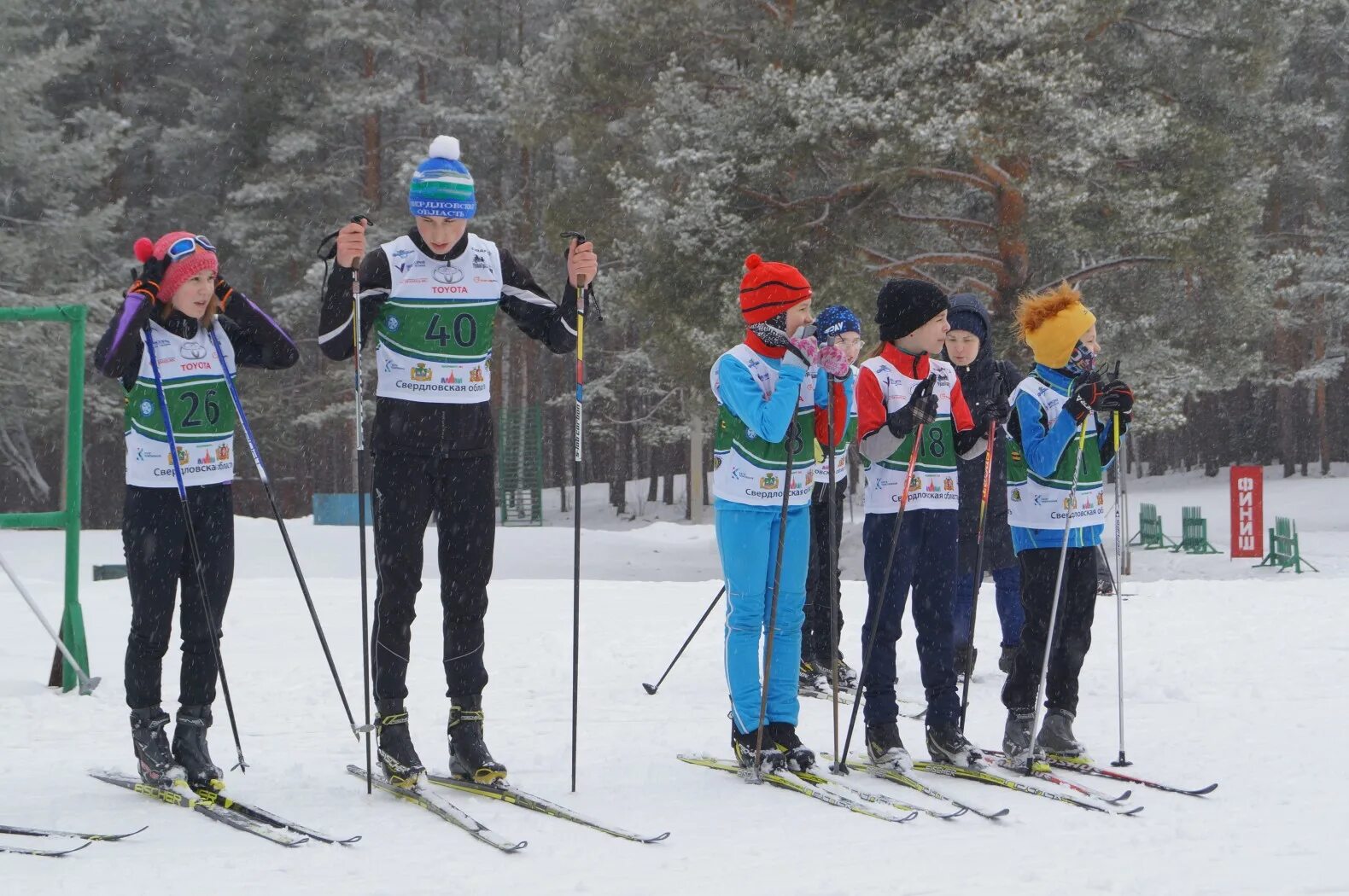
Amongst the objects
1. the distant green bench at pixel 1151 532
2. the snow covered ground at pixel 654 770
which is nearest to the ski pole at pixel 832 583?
the snow covered ground at pixel 654 770

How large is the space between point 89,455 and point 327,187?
916cm

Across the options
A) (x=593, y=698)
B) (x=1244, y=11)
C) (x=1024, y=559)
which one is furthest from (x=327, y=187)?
(x=1024, y=559)

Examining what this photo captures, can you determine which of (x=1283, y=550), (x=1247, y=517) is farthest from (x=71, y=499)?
(x=1283, y=550)

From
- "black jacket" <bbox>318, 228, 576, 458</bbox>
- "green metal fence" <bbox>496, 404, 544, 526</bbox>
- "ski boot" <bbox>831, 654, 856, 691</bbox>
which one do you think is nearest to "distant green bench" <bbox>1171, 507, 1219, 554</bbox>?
"green metal fence" <bbox>496, 404, 544, 526</bbox>

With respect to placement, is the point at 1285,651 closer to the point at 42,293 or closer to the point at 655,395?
the point at 42,293

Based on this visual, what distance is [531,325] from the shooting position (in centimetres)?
507

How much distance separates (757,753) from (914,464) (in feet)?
4.09

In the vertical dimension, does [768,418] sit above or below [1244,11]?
below

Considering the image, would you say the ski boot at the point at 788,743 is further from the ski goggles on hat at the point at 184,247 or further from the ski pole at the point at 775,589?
the ski goggles on hat at the point at 184,247

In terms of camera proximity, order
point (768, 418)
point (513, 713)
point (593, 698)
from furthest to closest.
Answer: point (593, 698) → point (513, 713) → point (768, 418)

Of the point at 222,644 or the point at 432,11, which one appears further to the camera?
the point at 432,11

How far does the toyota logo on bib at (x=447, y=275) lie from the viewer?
4.67 m

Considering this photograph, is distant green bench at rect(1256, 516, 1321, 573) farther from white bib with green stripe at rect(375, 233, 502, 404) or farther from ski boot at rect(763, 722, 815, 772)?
white bib with green stripe at rect(375, 233, 502, 404)

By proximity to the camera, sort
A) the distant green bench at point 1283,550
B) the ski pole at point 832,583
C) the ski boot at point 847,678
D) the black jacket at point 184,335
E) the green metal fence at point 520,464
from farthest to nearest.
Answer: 1. the green metal fence at point 520,464
2. the distant green bench at point 1283,550
3. the ski boot at point 847,678
4. the ski pole at point 832,583
5. the black jacket at point 184,335
